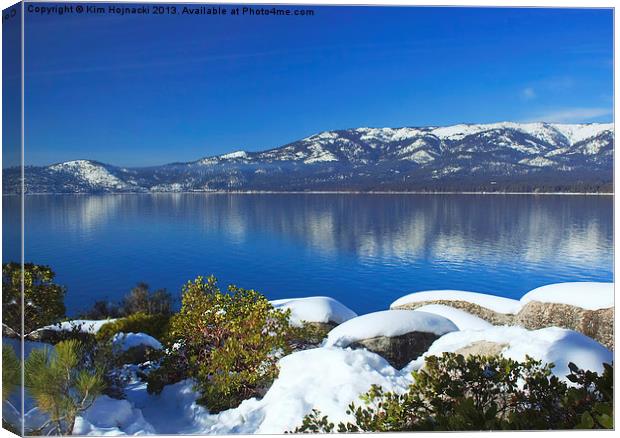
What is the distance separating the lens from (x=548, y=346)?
459cm

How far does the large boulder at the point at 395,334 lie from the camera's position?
4961mm

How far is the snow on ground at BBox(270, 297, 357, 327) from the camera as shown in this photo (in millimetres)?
5344

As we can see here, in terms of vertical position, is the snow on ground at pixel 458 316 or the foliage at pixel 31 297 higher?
the foliage at pixel 31 297

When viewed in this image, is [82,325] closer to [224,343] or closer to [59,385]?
[59,385]

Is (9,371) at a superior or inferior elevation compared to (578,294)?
inferior

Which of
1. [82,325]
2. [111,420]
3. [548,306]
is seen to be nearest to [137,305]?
[82,325]

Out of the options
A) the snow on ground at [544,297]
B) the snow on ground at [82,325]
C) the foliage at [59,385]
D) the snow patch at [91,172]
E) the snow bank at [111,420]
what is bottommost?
the snow bank at [111,420]

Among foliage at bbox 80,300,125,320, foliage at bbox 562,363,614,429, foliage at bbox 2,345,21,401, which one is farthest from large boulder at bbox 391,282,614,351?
foliage at bbox 2,345,21,401

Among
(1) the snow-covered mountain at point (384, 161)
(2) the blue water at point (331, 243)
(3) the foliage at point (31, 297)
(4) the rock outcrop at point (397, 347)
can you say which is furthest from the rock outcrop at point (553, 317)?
(3) the foliage at point (31, 297)

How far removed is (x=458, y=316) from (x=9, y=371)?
12.1 feet

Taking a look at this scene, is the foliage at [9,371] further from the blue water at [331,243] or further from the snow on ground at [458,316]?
the snow on ground at [458,316]

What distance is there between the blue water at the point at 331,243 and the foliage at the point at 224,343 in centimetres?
22

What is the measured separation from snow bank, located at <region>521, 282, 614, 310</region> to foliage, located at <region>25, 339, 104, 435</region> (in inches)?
147

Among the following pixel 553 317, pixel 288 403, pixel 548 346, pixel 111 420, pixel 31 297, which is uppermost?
pixel 31 297
